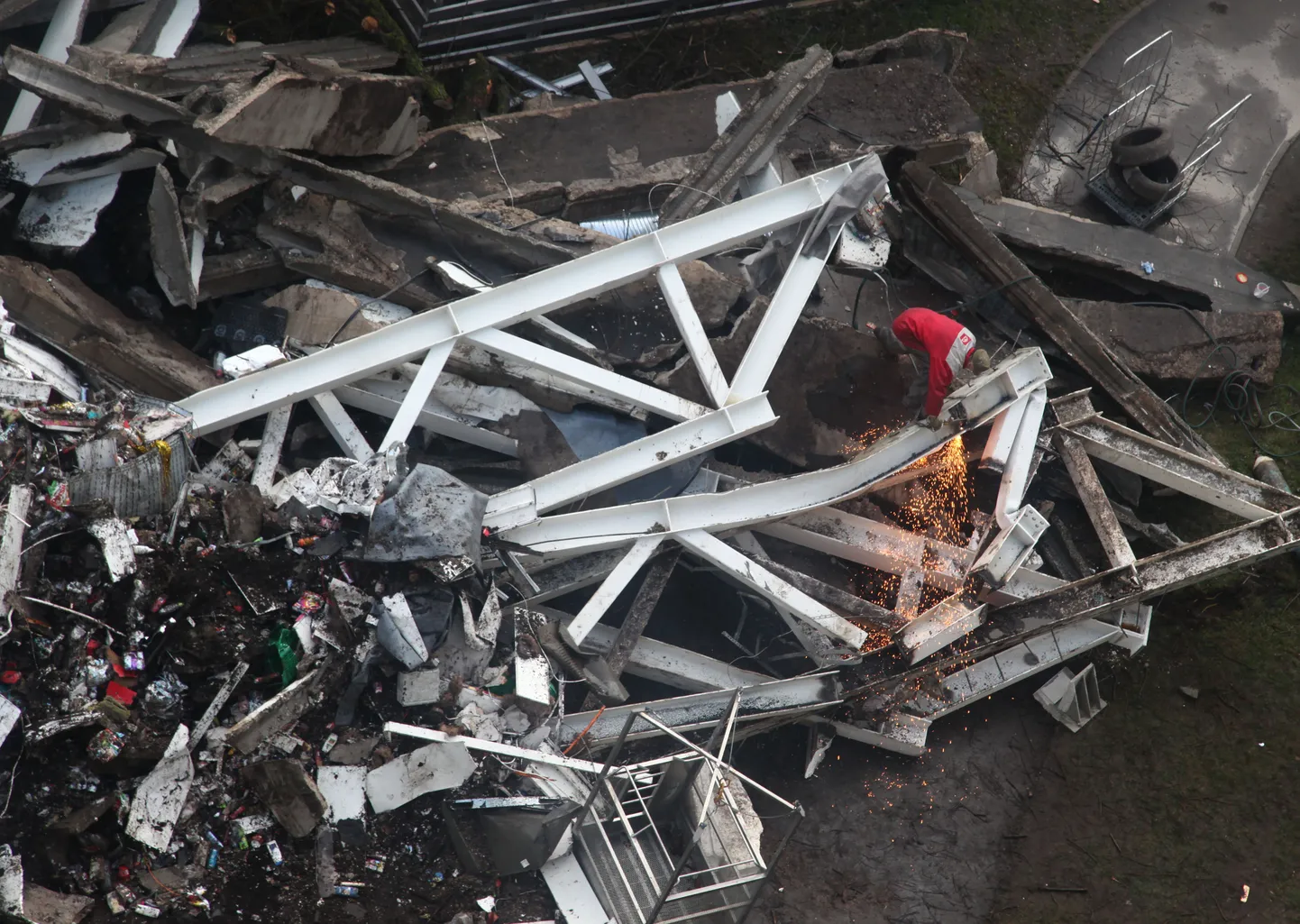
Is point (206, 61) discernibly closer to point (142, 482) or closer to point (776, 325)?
point (142, 482)

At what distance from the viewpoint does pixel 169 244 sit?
6.79 meters

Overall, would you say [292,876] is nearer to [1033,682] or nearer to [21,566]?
[21,566]

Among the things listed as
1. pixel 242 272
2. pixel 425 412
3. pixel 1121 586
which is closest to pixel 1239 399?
pixel 1121 586

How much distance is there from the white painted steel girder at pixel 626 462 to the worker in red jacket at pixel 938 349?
1206 millimetres

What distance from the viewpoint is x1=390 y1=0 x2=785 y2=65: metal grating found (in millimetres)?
8719

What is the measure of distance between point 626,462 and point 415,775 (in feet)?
6.89

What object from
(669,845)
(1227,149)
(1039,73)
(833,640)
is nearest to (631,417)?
(833,640)

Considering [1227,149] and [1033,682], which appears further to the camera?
[1227,149]

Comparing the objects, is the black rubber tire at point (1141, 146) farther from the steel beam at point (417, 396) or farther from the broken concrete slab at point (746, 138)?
the steel beam at point (417, 396)

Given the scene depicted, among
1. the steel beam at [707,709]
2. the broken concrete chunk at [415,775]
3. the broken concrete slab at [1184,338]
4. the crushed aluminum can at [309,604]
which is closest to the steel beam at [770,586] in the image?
the steel beam at [707,709]

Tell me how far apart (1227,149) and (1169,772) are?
5.95 m

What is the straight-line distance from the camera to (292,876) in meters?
5.64

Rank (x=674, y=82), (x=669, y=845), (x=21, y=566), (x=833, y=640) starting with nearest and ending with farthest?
(x=21, y=566) → (x=669, y=845) → (x=833, y=640) → (x=674, y=82)

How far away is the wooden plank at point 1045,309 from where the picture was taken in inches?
321
